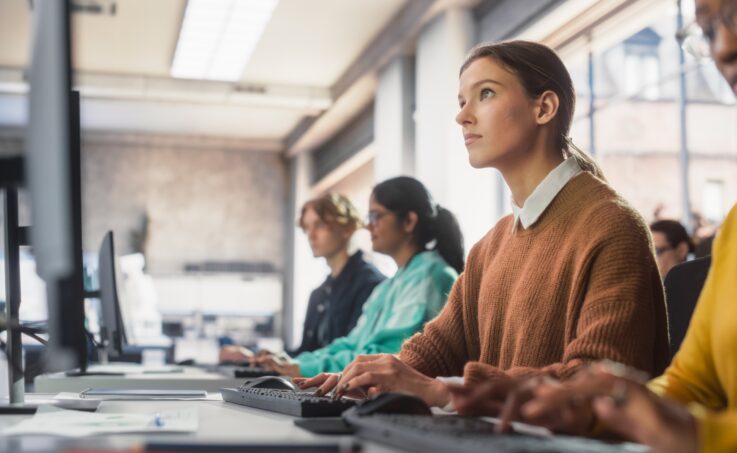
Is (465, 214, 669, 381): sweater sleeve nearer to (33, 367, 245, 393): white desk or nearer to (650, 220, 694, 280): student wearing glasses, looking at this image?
(33, 367, 245, 393): white desk

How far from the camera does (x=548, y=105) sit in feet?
5.94

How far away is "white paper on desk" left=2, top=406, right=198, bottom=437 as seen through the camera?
114 centimetres

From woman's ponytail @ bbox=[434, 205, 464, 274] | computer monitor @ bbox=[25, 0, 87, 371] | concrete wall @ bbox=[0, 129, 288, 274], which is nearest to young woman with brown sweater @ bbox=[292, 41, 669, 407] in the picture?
computer monitor @ bbox=[25, 0, 87, 371]

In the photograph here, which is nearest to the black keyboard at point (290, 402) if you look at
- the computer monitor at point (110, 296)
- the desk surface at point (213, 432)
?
the desk surface at point (213, 432)

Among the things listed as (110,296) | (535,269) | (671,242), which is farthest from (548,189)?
(671,242)

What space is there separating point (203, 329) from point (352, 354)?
7.79 meters

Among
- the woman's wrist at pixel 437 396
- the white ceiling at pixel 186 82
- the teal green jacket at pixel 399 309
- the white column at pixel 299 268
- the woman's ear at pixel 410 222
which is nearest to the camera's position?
the woman's wrist at pixel 437 396

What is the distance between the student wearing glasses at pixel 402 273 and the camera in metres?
2.93

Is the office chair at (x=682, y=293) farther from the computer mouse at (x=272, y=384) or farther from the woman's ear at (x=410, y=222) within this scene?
the woman's ear at (x=410, y=222)

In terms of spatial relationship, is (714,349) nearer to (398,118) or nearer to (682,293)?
(682,293)

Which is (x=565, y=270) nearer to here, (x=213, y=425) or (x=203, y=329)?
(x=213, y=425)

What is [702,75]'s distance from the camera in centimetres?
442

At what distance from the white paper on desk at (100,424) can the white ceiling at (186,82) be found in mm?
4297

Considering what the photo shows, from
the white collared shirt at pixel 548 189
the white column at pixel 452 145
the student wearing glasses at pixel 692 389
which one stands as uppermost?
the white column at pixel 452 145
